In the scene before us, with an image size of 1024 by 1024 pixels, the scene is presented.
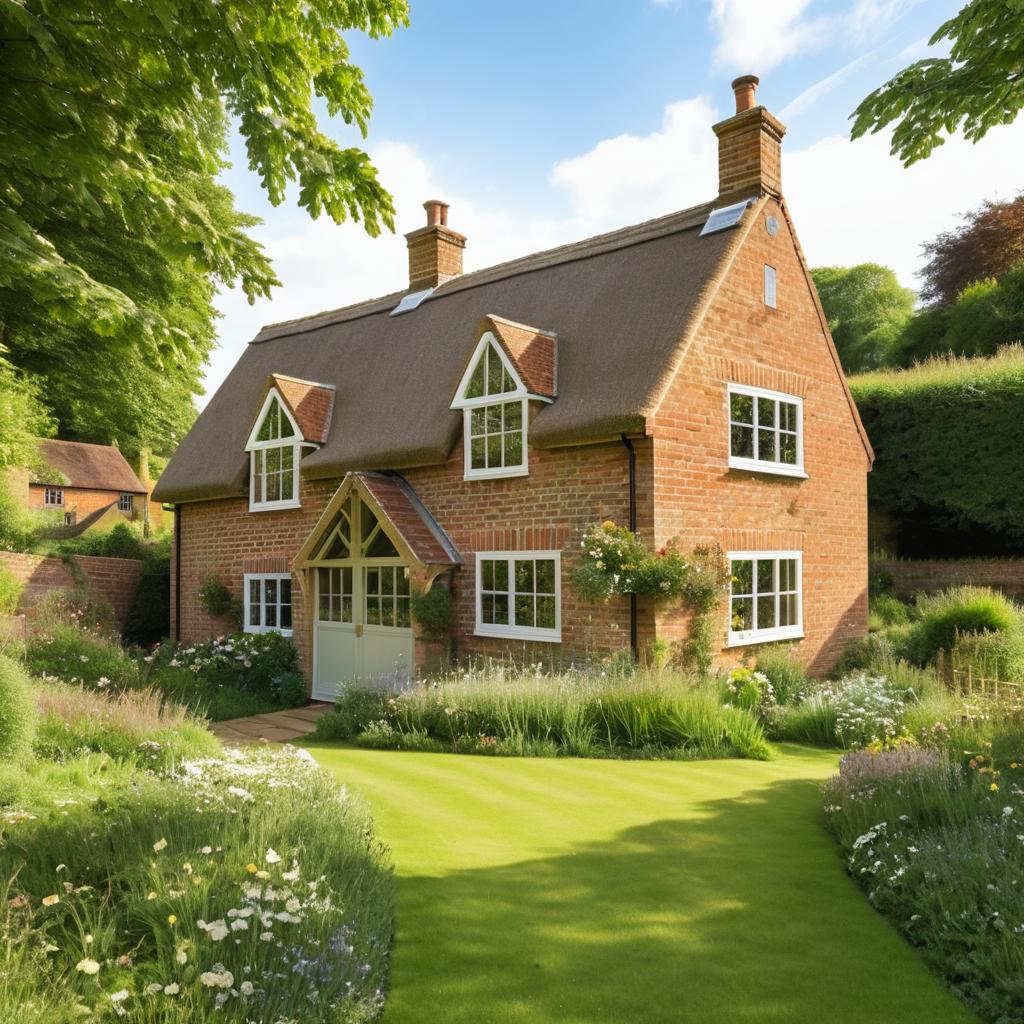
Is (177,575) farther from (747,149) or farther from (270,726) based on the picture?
(747,149)

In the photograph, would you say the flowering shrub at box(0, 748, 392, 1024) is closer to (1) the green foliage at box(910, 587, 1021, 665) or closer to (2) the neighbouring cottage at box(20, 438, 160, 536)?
(1) the green foliage at box(910, 587, 1021, 665)

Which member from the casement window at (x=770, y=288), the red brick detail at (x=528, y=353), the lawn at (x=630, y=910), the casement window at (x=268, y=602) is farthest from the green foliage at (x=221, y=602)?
the casement window at (x=770, y=288)

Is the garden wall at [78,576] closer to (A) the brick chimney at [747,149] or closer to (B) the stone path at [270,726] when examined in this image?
(B) the stone path at [270,726]

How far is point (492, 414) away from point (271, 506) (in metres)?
5.71

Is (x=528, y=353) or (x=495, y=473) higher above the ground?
(x=528, y=353)

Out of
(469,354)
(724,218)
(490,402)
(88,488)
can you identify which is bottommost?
(490,402)

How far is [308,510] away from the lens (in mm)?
16344

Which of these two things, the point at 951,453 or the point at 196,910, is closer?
the point at 196,910

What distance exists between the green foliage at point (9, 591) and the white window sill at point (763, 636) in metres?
14.1

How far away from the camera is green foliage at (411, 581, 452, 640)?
524 inches

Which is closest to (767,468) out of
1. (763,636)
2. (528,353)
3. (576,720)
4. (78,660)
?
(763,636)

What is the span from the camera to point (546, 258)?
15984 mm

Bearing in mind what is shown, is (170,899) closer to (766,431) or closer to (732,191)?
(766,431)

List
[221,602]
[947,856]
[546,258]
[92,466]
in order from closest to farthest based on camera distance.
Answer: [947,856] < [546,258] < [221,602] < [92,466]
